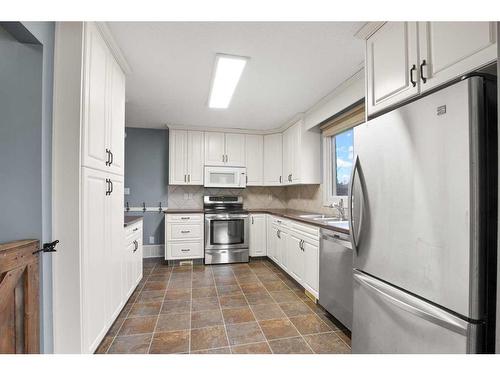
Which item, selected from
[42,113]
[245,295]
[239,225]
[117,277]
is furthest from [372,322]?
[239,225]

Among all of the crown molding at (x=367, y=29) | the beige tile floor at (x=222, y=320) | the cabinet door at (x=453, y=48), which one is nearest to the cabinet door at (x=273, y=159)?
the beige tile floor at (x=222, y=320)

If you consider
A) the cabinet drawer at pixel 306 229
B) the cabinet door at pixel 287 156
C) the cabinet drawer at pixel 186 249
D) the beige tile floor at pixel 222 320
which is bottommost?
the beige tile floor at pixel 222 320

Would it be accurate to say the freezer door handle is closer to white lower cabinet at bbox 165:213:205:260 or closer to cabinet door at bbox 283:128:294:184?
cabinet door at bbox 283:128:294:184

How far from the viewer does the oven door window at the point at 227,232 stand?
393 cm

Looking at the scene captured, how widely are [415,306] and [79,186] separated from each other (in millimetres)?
1908

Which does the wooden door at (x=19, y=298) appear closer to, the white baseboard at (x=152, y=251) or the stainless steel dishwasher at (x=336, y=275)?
the stainless steel dishwasher at (x=336, y=275)

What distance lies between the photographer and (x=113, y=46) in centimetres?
183

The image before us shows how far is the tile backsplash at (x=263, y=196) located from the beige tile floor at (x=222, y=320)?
4.44 feet

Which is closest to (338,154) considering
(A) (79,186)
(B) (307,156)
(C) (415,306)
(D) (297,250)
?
(B) (307,156)

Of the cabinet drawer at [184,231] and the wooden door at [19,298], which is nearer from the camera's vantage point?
the wooden door at [19,298]

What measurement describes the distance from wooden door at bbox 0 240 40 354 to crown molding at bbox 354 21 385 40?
2354 millimetres

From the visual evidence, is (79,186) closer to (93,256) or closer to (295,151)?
(93,256)

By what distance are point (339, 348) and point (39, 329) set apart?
1.90 m

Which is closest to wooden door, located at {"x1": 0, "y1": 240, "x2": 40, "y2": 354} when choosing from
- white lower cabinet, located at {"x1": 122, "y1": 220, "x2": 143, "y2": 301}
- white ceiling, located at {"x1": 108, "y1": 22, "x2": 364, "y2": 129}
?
white lower cabinet, located at {"x1": 122, "y1": 220, "x2": 143, "y2": 301}
